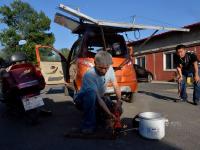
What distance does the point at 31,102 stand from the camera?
6.21m

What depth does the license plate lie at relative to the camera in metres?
6.15

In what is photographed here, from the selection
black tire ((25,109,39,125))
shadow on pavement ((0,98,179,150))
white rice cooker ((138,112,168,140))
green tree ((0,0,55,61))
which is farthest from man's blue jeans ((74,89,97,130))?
green tree ((0,0,55,61))

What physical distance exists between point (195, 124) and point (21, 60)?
427cm

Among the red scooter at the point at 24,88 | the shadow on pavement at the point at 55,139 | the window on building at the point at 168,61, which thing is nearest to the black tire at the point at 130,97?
the shadow on pavement at the point at 55,139

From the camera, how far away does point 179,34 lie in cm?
2100

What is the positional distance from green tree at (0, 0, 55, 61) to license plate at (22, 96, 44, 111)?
1191 inches

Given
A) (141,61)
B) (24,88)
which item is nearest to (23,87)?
(24,88)

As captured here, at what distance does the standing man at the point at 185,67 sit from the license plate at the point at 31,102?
4.39 metres

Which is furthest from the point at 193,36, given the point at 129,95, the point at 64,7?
the point at 64,7

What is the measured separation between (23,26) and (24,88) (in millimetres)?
32232

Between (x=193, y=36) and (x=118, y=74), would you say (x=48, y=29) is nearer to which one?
(x=193, y=36)

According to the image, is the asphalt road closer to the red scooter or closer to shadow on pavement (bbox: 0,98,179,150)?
shadow on pavement (bbox: 0,98,179,150)

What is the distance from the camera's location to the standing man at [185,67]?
326 inches

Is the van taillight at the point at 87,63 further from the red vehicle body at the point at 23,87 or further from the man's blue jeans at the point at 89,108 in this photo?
the man's blue jeans at the point at 89,108
